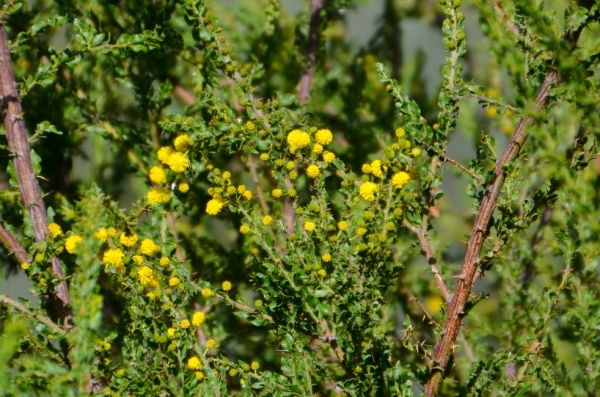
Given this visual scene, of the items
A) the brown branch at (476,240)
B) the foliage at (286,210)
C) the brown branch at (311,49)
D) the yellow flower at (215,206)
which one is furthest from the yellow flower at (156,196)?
the brown branch at (476,240)

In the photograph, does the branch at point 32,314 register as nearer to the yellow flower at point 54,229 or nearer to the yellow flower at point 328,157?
the yellow flower at point 54,229

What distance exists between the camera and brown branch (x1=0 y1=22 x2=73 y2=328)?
3.77 feet

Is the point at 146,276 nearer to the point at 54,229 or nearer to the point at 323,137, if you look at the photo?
the point at 54,229

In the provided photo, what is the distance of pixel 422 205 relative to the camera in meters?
1.10

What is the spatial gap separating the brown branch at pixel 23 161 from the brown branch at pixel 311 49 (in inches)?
22.2

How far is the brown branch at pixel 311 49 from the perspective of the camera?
148 cm

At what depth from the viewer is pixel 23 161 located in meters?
1.16

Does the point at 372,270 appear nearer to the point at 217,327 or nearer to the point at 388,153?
the point at 388,153

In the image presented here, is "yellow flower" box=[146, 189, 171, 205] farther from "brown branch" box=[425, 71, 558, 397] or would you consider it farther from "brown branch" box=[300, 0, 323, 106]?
"brown branch" box=[425, 71, 558, 397]

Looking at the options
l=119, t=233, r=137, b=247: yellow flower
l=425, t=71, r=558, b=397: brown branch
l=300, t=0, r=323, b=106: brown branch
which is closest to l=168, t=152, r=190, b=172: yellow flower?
l=119, t=233, r=137, b=247: yellow flower

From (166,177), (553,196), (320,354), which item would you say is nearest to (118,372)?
(166,177)

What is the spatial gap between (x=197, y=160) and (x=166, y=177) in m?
0.09

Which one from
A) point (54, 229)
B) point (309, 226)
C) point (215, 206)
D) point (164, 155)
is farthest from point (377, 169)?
point (54, 229)

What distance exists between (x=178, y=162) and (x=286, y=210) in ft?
1.22
